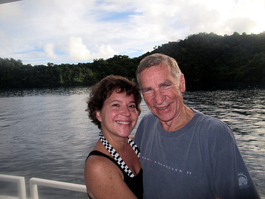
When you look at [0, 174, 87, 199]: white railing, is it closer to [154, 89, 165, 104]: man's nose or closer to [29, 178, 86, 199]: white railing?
[29, 178, 86, 199]: white railing

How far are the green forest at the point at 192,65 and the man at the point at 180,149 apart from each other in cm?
4503

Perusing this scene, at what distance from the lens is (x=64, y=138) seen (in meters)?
25.4

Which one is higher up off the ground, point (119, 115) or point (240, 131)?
point (119, 115)

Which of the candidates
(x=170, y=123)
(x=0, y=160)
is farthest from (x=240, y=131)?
(x=170, y=123)

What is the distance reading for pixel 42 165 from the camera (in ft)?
55.7

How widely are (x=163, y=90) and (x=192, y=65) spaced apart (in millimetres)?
59539

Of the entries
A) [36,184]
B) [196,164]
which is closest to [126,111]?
[196,164]

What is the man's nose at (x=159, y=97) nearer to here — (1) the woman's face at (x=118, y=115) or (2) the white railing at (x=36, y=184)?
(1) the woman's face at (x=118, y=115)

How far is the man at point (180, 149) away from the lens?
2.86ft

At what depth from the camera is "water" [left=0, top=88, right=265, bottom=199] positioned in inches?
617

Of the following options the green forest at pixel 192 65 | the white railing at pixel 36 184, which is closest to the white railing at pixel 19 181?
the white railing at pixel 36 184

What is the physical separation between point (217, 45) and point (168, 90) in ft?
205

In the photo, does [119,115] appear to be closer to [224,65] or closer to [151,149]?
[151,149]

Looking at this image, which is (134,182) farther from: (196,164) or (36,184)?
(36,184)
